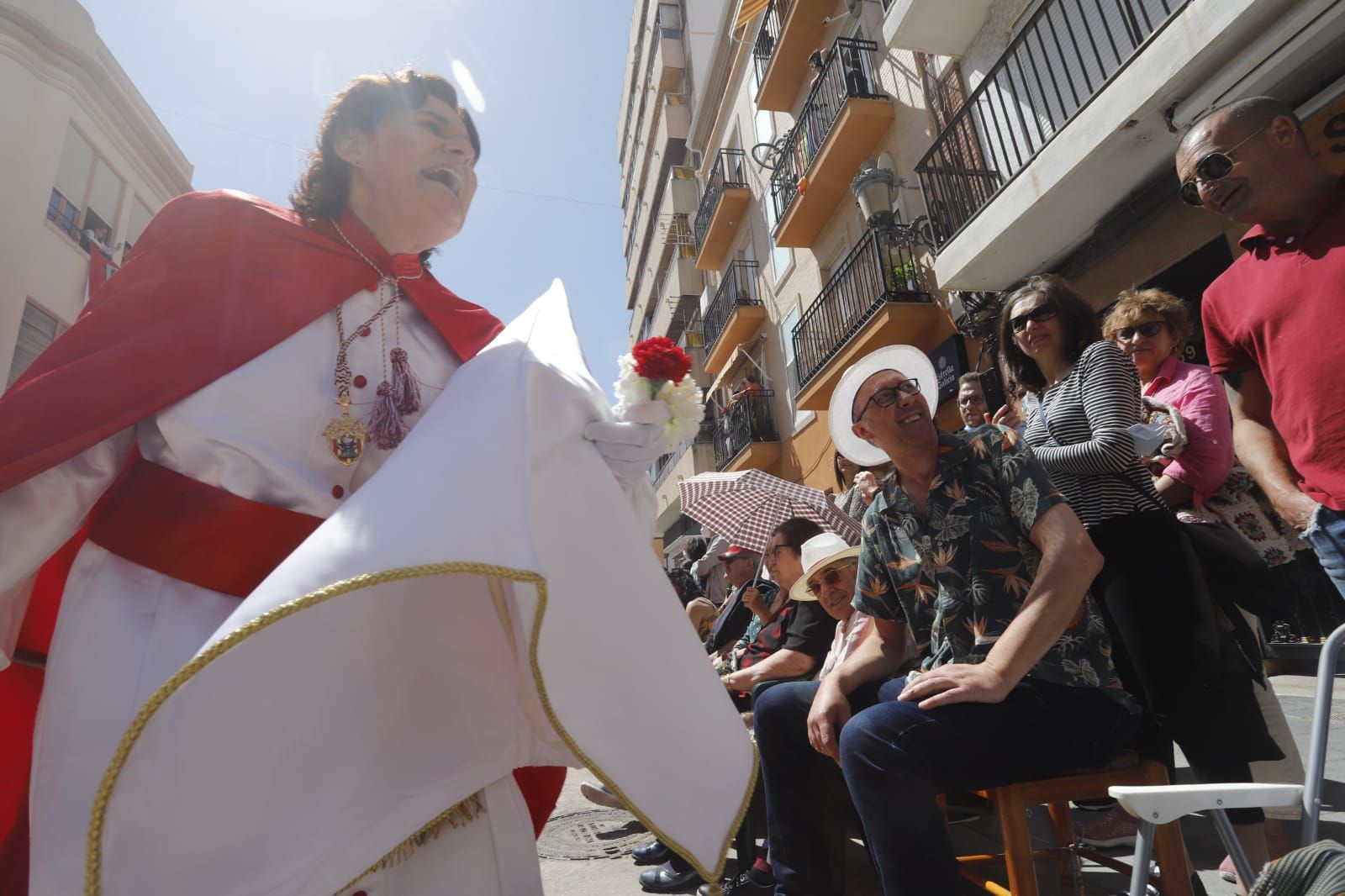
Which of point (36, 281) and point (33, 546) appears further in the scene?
point (36, 281)

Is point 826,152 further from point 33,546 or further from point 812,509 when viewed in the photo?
A: point 33,546

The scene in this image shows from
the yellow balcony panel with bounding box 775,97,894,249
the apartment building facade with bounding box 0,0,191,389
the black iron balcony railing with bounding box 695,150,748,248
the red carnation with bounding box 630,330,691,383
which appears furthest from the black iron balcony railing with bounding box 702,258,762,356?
the red carnation with bounding box 630,330,691,383

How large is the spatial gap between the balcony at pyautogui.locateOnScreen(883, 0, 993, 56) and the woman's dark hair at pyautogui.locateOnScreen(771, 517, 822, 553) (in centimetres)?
647

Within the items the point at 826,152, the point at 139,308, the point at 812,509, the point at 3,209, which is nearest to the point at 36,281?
the point at 3,209

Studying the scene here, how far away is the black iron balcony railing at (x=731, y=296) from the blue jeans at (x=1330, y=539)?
517 inches

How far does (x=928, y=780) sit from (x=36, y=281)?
45.1ft

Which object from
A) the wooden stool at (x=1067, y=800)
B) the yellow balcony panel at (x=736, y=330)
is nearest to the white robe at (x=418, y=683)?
the wooden stool at (x=1067, y=800)

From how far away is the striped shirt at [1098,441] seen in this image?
88.2 inches

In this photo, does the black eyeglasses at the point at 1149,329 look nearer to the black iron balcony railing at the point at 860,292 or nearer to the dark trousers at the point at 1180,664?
the dark trousers at the point at 1180,664

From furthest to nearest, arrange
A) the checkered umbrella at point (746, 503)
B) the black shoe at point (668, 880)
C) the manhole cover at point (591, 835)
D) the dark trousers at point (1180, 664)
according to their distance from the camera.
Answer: the checkered umbrella at point (746, 503)
the manhole cover at point (591, 835)
the black shoe at point (668, 880)
the dark trousers at point (1180, 664)

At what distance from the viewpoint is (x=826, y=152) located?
988 cm

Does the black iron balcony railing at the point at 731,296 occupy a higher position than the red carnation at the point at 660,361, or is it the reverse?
the black iron balcony railing at the point at 731,296

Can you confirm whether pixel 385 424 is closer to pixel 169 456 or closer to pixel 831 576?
pixel 169 456

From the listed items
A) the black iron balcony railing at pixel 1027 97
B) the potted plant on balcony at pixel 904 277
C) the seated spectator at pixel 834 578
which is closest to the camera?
the seated spectator at pixel 834 578
